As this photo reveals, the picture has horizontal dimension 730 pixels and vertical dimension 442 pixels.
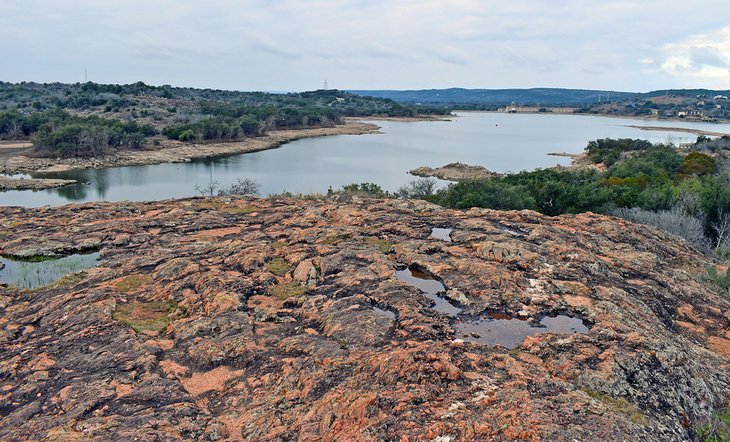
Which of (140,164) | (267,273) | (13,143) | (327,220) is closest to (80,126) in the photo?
(140,164)

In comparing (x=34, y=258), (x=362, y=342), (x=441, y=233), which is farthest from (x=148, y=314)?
(x=441, y=233)

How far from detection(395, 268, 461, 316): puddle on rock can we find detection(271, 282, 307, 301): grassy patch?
7.55 ft

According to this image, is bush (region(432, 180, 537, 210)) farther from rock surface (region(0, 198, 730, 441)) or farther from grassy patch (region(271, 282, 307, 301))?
grassy patch (region(271, 282, 307, 301))

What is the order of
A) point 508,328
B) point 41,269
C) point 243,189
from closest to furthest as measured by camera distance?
point 508,328 → point 41,269 → point 243,189

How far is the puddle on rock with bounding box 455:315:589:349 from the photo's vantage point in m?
8.23

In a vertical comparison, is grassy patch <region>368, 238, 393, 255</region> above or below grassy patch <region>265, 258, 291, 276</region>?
above

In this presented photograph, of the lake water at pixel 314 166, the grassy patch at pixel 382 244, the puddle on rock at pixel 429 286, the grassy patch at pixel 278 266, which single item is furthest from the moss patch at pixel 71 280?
the lake water at pixel 314 166

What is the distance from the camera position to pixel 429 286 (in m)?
10.6

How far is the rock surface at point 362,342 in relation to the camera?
604 cm

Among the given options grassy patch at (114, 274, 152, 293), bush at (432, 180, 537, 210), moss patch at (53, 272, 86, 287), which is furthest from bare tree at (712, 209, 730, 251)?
moss patch at (53, 272, 86, 287)

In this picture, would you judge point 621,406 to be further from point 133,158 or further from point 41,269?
point 133,158

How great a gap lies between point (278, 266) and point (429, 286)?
3.84 meters

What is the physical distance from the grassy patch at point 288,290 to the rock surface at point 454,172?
3751 centimetres

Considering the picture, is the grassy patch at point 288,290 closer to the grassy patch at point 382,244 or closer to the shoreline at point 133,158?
the grassy patch at point 382,244
